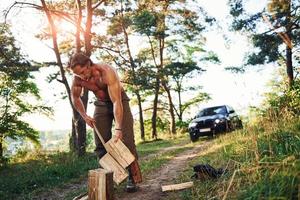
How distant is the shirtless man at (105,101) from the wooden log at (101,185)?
861mm

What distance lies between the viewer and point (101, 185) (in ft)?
16.1

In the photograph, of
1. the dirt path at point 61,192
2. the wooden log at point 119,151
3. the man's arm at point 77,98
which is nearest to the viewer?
the wooden log at point 119,151

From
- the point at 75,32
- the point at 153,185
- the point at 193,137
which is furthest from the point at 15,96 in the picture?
the point at 153,185

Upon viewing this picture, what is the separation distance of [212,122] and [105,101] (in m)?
11.9

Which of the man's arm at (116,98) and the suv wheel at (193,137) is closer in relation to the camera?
the man's arm at (116,98)

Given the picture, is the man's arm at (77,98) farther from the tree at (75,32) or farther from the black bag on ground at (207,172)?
the tree at (75,32)

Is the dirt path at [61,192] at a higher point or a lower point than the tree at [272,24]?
lower

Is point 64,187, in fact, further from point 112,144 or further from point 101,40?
point 101,40

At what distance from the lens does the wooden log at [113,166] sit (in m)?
5.55

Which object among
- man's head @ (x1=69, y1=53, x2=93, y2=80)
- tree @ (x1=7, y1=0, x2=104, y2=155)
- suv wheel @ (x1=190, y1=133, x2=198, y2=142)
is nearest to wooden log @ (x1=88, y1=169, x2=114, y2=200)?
man's head @ (x1=69, y1=53, x2=93, y2=80)

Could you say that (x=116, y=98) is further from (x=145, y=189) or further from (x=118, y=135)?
(x=145, y=189)

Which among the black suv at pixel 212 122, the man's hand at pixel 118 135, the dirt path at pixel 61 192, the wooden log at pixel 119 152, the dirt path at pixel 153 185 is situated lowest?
the dirt path at pixel 61 192

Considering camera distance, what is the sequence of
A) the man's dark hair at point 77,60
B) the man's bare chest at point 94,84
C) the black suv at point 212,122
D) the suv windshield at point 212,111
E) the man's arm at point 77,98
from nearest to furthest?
the man's dark hair at point 77,60 → the man's bare chest at point 94,84 → the man's arm at point 77,98 → the black suv at point 212,122 → the suv windshield at point 212,111

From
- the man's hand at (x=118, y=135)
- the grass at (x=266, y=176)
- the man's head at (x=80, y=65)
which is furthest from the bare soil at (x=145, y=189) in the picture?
the man's head at (x=80, y=65)
